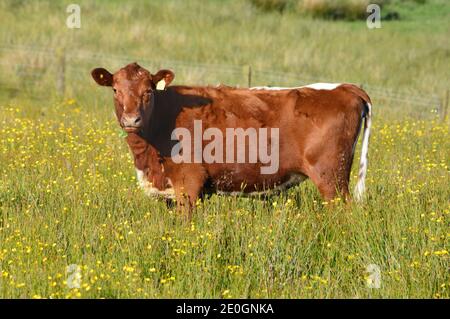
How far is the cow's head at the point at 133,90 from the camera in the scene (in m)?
7.32

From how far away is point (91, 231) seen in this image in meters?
6.71

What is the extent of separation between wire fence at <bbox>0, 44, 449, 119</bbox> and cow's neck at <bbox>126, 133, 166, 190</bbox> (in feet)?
33.7

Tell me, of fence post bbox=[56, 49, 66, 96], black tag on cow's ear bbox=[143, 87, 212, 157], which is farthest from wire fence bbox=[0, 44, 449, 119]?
black tag on cow's ear bbox=[143, 87, 212, 157]

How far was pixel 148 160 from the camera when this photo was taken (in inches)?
308

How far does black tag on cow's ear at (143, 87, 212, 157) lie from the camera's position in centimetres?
785

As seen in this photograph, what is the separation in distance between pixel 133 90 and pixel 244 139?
111 cm

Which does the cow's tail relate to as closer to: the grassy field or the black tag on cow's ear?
the grassy field

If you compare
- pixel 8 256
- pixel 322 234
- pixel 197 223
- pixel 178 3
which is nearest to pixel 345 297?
pixel 322 234

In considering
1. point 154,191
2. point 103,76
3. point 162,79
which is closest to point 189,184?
point 154,191

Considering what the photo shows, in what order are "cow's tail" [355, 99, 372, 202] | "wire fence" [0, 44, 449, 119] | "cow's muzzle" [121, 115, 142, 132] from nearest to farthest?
"cow's muzzle" [121, 115, 142, 132] → "cow's tail" [355, 99, 372, 202] → "wire fence" [0, 44, 449, 119]

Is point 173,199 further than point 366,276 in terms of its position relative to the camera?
Yes
